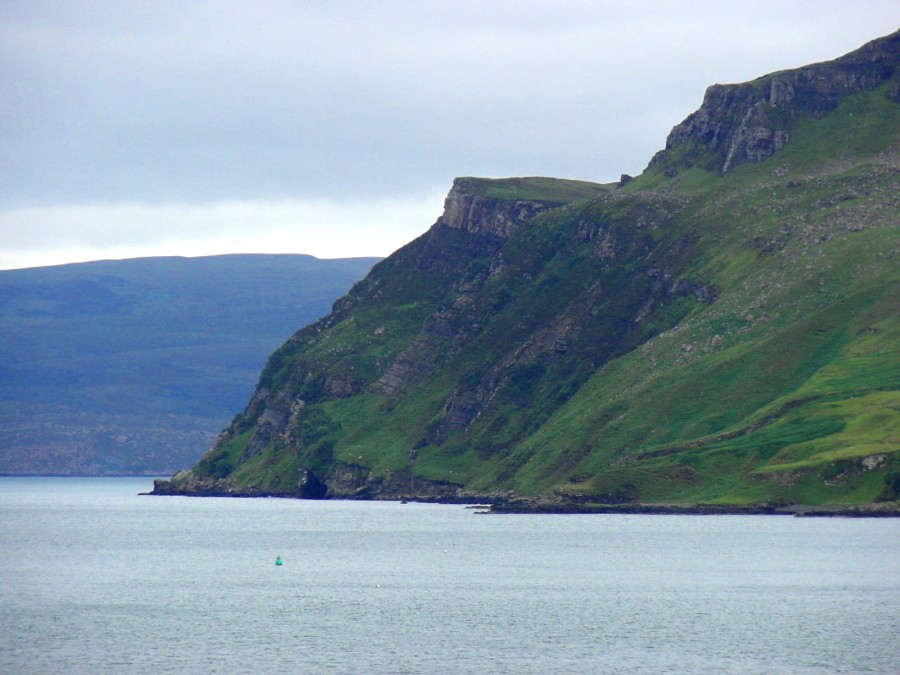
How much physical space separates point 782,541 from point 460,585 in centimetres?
5191

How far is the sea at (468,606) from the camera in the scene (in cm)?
9300

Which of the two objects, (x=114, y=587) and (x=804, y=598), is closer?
(x=804, y=598)

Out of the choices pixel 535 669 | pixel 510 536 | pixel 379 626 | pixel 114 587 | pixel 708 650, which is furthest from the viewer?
pixel 510 536

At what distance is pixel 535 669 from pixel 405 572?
2364 inches

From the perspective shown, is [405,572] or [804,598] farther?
[405,572]

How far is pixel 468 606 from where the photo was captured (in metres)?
121

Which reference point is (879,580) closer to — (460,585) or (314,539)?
(460,585)

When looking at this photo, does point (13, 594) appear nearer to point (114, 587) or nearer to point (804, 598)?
point (114, 587)

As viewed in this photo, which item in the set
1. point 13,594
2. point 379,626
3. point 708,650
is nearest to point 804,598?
point 708,650

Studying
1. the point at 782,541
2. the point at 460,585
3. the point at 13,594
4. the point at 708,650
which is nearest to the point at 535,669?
the point at 708,650

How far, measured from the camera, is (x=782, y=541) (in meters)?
173

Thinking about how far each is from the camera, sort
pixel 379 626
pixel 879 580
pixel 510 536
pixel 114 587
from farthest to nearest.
→ pixel 510 536, pixel 114 587, pixel 879 580, pixel 379 626

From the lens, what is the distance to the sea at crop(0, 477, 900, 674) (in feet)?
305

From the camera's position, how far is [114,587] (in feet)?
450
